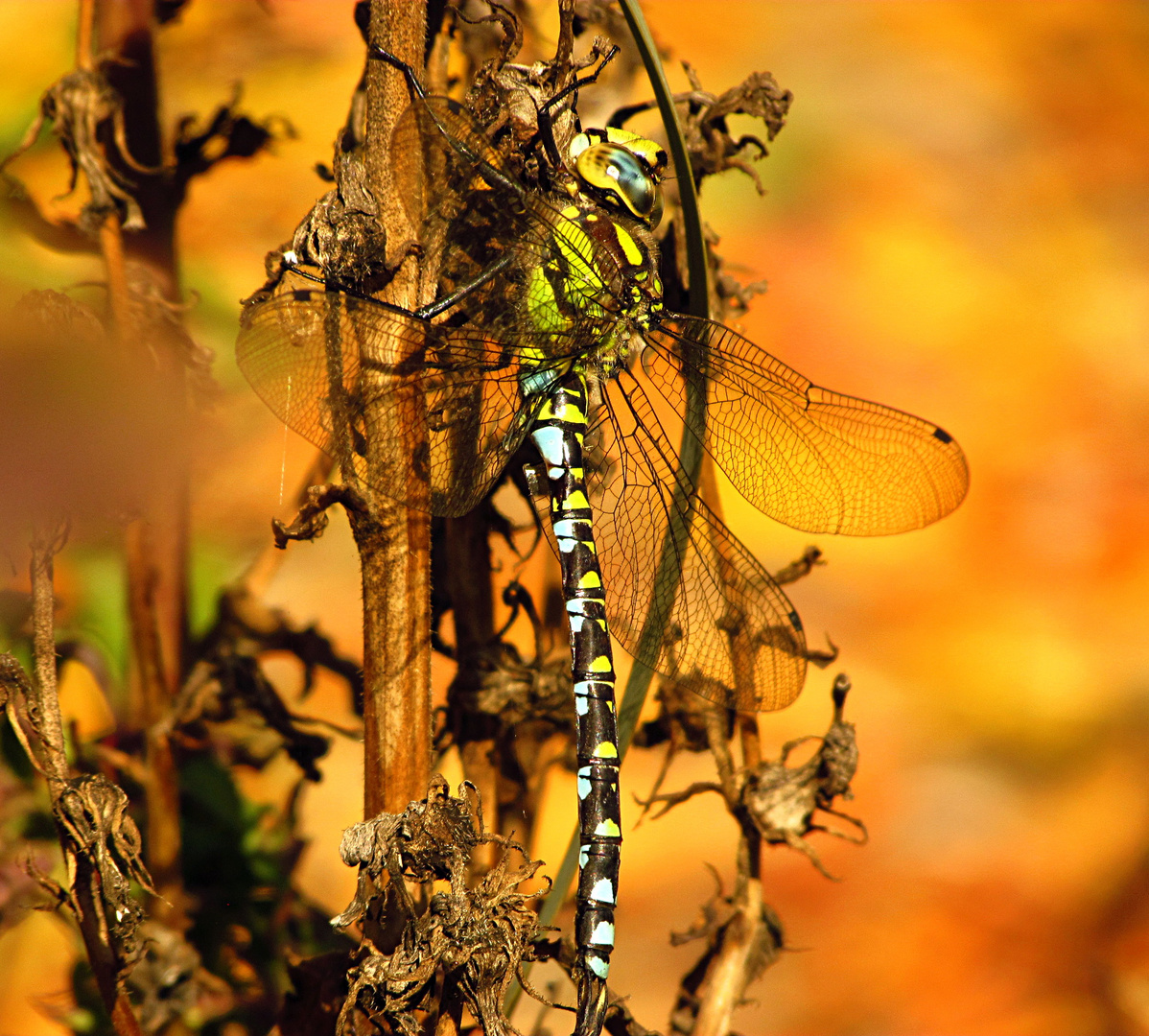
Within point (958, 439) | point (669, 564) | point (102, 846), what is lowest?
point (102, 846)

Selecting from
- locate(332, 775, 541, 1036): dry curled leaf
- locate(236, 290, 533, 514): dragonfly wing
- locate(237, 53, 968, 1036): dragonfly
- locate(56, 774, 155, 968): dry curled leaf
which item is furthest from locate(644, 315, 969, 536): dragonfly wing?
locate(56, 774, 155, 968): dry curled leaf

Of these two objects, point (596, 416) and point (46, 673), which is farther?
point (596, 416)

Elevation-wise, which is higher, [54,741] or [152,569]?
[152,569]

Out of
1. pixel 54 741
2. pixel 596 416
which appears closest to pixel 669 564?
pixel 596 416

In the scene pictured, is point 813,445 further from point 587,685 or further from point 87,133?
point 87,133

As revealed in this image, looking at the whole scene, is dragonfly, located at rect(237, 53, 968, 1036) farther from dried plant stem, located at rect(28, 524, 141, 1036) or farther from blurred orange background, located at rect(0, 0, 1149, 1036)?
blurred orange background, located at rect(0, 0, 1149, 1036)

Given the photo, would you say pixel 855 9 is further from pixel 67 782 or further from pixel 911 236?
pixel 67 782

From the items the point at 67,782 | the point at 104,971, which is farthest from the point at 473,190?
the point at 104,971
